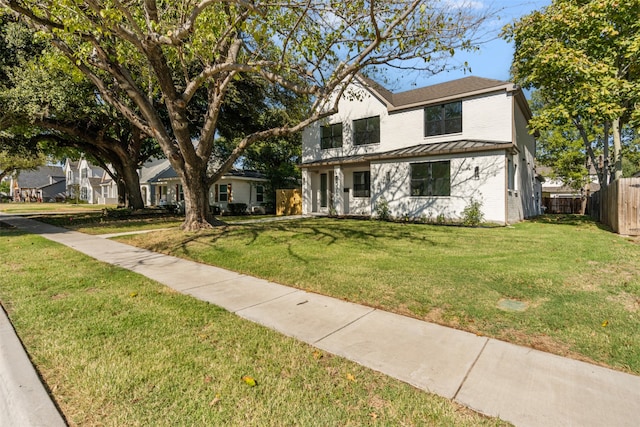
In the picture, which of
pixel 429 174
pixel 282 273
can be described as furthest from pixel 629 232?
pixel 282 273

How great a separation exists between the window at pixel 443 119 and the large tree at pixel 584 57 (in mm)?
3034

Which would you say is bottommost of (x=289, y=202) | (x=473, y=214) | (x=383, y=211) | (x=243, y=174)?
(x=473, y=214)

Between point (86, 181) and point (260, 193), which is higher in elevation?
point (86, 181)

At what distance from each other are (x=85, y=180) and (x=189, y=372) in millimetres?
60313

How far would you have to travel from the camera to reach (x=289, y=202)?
21.9 meters

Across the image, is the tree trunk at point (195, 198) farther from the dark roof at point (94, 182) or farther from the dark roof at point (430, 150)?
the dark roof at point (94, 182)

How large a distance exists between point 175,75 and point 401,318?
15.6 m

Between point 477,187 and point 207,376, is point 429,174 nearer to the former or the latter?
point 477,187

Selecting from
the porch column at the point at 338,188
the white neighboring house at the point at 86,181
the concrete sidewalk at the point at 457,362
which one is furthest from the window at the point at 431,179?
the white neighboring house at the point at 86,181

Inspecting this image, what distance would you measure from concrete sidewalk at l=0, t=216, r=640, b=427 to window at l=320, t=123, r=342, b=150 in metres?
15.4

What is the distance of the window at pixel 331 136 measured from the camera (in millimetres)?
19188

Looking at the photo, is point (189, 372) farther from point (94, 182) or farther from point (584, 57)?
point (94, 182)

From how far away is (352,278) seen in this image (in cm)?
555

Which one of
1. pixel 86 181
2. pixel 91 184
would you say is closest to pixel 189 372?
pixel 91 184
